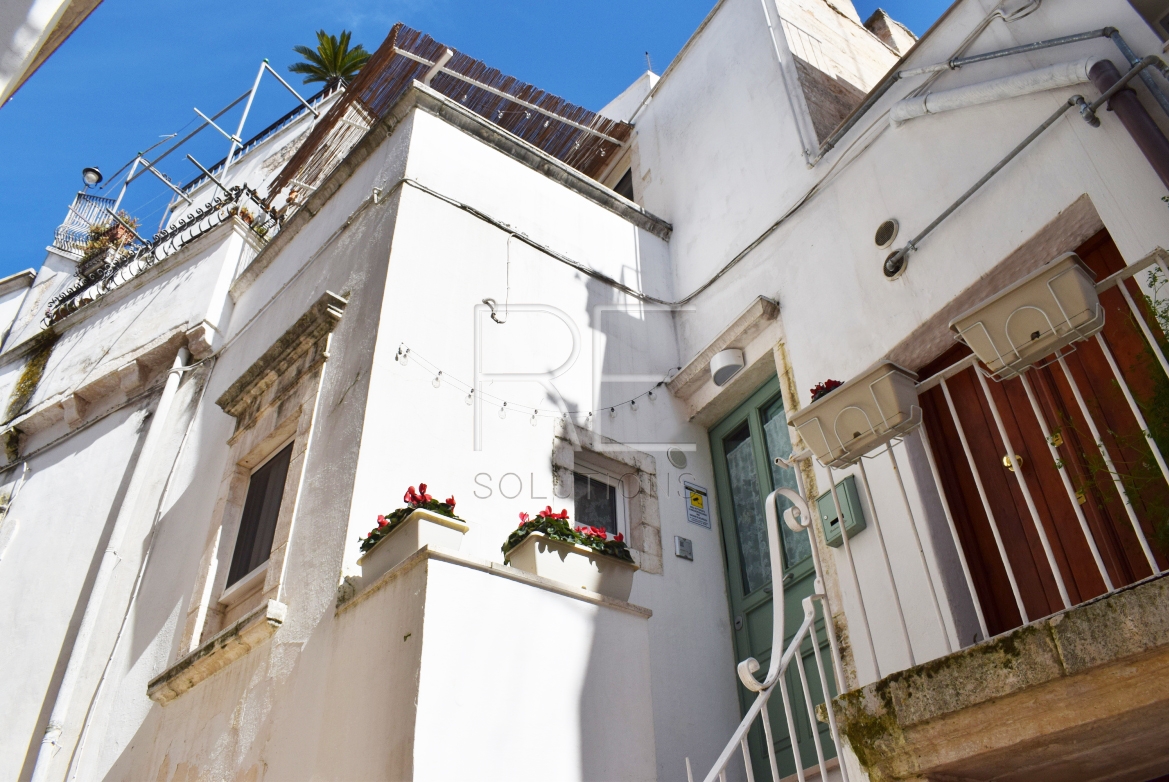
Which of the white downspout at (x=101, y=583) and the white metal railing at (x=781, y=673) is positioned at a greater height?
the white downspout at (x=101, y=583)

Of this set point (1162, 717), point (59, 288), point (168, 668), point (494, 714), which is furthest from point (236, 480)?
point (59, 288)

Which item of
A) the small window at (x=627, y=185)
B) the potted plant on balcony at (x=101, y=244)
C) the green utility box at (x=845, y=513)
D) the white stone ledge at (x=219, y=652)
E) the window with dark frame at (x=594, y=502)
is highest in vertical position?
the potted plant on balcony at (x=101, y=244)

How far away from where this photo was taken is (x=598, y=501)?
629 cm

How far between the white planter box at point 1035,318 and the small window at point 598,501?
3596 mm

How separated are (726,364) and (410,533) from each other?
3.18 metres

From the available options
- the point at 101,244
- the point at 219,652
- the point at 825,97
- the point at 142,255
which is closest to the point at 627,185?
the point at 825,97

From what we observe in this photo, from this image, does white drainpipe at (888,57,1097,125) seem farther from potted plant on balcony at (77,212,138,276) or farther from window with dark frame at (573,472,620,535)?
potted plant on balcony at (77,212,138,276)

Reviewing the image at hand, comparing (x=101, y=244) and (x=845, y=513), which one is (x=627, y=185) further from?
(x=101, y=244)

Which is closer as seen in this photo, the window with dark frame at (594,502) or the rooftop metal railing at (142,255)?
the window with dark frame at (594,502)

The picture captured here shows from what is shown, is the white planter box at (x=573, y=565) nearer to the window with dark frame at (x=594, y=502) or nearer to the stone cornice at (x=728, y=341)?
the window with dark frame at (x=594, y=502)

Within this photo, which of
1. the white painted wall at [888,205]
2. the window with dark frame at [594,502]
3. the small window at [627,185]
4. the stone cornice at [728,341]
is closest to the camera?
the white painted wall at [888,205]

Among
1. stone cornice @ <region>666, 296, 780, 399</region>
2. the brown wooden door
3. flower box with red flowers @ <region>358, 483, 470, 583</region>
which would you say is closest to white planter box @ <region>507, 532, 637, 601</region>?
flower box with red flowers @ <region>358, 483, 470, 583</region>

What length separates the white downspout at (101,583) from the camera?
630cm

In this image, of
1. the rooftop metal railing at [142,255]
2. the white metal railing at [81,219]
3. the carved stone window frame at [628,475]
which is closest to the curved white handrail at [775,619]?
the carved stone window frame at [628,475]
